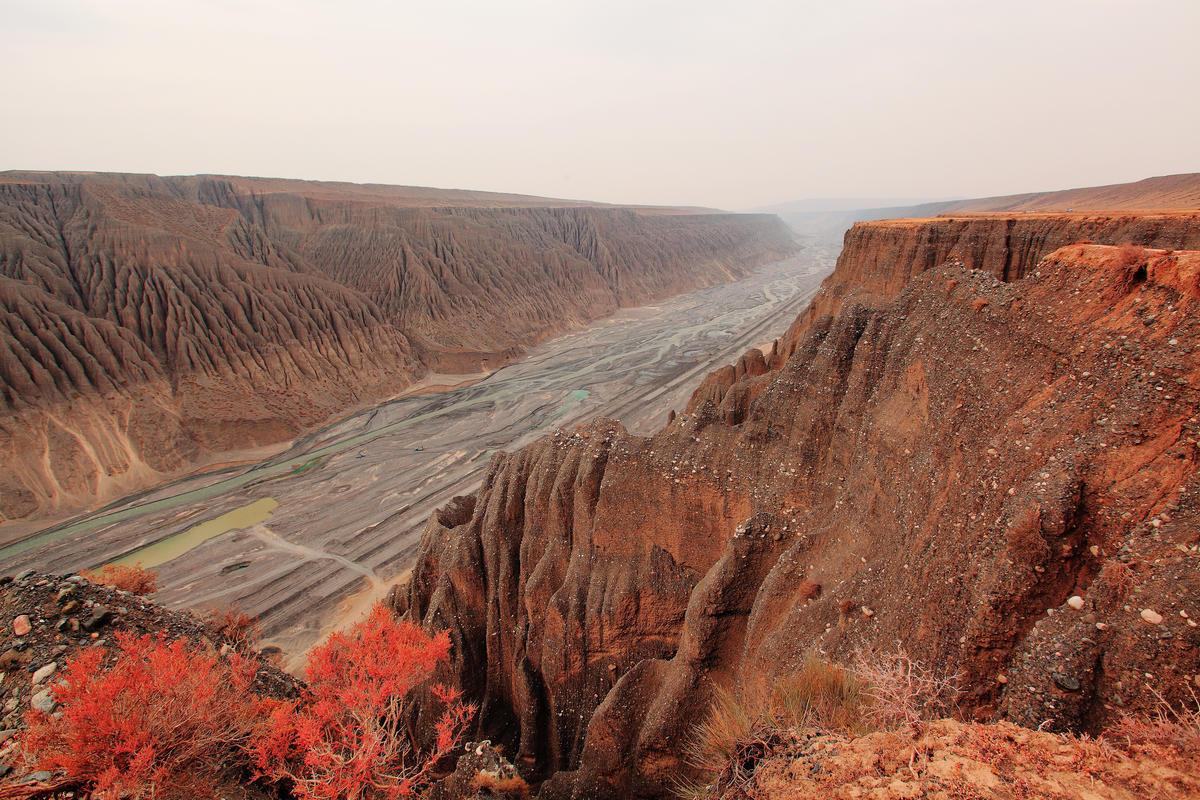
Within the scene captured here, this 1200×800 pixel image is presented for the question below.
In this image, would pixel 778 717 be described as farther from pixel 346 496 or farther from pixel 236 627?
pixel 346 496

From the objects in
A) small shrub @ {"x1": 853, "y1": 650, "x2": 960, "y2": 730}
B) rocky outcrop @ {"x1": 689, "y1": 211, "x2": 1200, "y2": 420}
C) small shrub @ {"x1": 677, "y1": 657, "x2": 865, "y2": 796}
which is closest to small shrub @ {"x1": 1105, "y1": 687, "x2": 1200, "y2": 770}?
small shrub @ {"x1": 853, "y1": 650, "x2": 960, "y2": 730}

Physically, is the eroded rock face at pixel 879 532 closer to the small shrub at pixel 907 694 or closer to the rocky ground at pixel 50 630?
the small shrub at pixel 907 694

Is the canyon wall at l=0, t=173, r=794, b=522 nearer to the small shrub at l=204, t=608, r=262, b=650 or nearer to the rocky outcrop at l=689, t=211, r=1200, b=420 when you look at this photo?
the small shrub at l=204, t=608, r=262, b=650

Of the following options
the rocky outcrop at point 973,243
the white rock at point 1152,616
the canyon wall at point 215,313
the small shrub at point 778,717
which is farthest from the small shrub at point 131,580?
the white rock at point 1152,616

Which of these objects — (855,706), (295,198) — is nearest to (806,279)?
(295,198)

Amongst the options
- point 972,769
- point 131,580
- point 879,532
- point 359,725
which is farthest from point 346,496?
point 972,769

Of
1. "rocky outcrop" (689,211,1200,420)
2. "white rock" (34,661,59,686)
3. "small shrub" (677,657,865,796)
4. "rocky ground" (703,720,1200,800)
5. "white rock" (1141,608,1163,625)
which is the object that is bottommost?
"white rock" (34,661,59,686)
